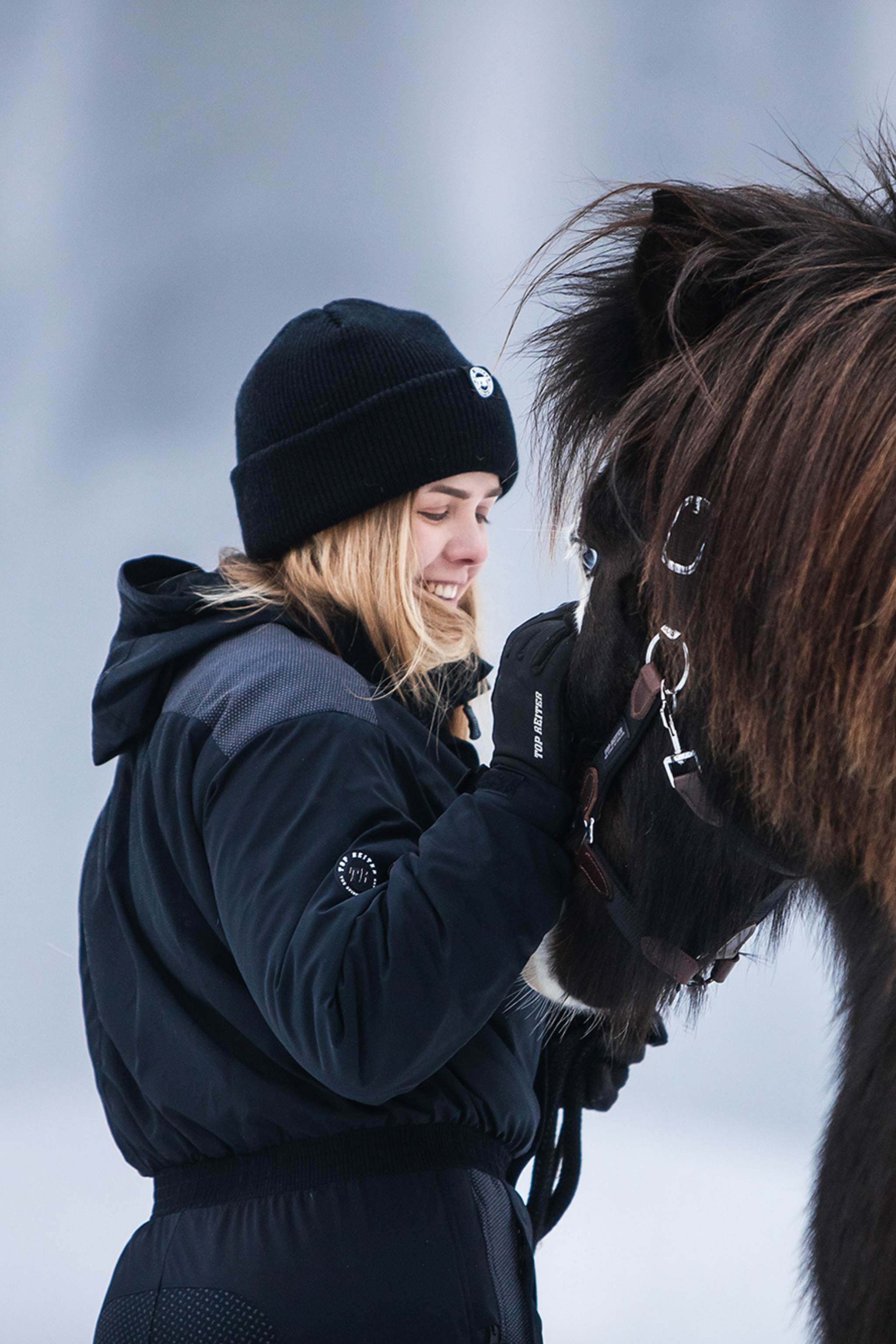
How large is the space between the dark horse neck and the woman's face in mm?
459

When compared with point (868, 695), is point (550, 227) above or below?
above

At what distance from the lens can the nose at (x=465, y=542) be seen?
42.7 inches

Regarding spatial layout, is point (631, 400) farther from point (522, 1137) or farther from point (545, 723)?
point (522, 1137)

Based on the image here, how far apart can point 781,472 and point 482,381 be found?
1.59 ft

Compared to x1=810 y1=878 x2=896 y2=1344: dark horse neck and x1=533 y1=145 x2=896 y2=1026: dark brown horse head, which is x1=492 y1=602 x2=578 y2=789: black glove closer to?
x1=533 y1=145 x2=896 y2=1026: dark brown horse head

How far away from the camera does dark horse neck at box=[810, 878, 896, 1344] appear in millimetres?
678

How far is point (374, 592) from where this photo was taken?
1017 millimetres

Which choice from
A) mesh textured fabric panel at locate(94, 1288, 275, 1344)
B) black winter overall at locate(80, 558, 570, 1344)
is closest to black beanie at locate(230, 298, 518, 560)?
black winter overall at locate(80, 558, 570, 1344)

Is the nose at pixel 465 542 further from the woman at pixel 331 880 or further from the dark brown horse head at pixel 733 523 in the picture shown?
the dark brown horse head at pixel 733 523

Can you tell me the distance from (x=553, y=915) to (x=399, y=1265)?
0.29 meters

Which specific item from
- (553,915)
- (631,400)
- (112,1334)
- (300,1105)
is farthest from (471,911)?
(112,1334)

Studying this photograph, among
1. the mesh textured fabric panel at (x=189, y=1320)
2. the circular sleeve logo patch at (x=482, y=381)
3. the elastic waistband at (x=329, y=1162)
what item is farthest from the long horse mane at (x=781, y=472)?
the mesh textured fabric panel at (x=189, y=1320)

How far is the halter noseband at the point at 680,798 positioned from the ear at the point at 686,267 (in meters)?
0.19

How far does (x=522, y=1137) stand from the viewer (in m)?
1.01
